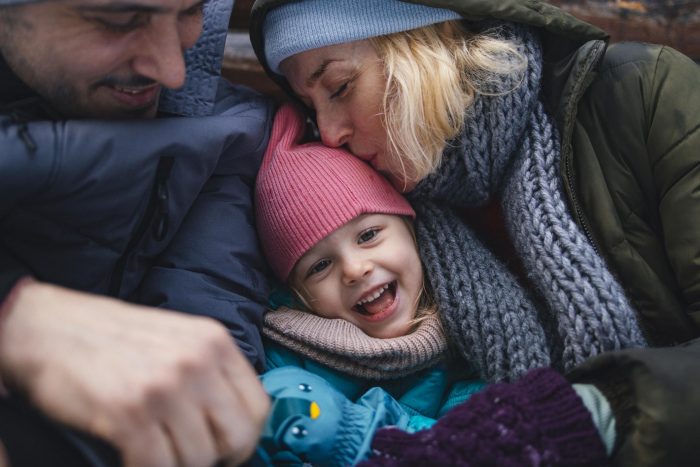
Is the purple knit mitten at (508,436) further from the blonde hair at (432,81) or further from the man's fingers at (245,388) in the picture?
the blonde hair at (432,81)

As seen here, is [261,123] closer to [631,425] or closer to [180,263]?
[180,263]

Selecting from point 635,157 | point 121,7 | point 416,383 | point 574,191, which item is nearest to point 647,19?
point 635,157

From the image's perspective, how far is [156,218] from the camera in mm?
1080

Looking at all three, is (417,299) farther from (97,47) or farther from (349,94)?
(97,47)

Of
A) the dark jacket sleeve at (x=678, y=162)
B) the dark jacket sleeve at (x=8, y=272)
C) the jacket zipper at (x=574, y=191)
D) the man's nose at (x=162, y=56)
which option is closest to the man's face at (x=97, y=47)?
the man's nose at (x=162, y=56)

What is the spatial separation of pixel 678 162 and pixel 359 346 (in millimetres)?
856

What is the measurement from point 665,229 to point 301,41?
0.99 metres

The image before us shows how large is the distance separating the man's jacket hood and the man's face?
180 millimetres

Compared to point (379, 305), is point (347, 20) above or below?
above

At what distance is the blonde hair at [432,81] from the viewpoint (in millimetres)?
1237

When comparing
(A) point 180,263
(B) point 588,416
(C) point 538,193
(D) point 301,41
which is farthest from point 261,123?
(B) point 588,416

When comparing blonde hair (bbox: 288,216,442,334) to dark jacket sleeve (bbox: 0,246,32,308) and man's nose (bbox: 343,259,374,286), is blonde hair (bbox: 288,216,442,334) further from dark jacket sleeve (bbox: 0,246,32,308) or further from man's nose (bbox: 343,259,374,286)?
dark jacket sleeve (bbox: 0,246,32,308)

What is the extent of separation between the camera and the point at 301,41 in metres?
1.25

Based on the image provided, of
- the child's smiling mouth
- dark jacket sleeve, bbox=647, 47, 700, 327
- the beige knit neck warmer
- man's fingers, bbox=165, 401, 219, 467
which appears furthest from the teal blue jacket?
man's fingers, bbox=165, 401, 219, 467
